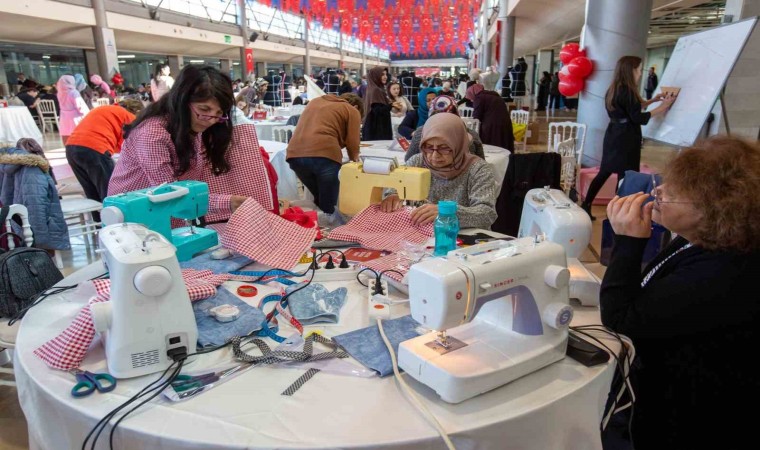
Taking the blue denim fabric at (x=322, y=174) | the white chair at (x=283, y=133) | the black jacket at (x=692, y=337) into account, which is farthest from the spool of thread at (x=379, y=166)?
the white chair at (x=283, y=133)

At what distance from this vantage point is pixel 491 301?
111 cm

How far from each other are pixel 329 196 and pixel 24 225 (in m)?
1.85

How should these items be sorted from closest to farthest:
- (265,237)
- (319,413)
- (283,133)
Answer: (319,413), (265,237), (283,133)

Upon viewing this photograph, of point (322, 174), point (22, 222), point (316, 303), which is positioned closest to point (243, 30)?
point (322, 174)

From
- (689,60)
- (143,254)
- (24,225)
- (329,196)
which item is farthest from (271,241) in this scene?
(689,60)

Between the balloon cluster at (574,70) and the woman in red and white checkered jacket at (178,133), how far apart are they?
4662mm

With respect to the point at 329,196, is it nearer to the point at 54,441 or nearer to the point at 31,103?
the point at 54,441

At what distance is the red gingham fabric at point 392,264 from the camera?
1.49m

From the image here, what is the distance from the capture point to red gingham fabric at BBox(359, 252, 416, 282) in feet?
4.88

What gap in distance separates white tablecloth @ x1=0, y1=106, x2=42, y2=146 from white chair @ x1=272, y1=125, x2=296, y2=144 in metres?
4.10

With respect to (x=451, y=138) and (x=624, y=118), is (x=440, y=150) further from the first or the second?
(x=624, y=118)

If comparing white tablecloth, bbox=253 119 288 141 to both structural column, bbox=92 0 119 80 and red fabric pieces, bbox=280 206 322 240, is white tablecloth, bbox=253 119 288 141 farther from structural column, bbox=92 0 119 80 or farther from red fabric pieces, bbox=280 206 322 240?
structural column, bbox=92 0 119 80

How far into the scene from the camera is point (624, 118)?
4.36 metres

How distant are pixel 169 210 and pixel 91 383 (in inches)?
28.7
